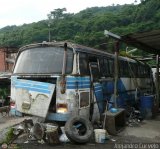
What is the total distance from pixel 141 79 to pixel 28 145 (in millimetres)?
9876

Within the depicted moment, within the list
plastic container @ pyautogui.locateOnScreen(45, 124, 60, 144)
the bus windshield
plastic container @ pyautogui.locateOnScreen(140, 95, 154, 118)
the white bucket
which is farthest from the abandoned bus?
plastic container @ pyautogui.locateOnScreen(140, 95, 154, 118)

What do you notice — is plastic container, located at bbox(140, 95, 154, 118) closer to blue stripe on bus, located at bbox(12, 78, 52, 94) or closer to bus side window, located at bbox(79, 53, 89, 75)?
bus side window, located at bbox(79, 53, 89, 75)

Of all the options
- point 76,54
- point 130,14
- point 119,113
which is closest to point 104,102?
point 119,113

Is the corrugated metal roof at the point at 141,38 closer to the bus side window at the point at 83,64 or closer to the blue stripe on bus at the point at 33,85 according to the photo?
the bus side window at the point at 83,64

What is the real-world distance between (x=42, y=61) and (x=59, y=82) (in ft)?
3.65

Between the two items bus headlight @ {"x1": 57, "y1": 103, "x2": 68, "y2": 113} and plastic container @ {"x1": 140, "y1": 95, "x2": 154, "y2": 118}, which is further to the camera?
plastic container @ {"x1": 140, "y1": 95, "x2": 154, "y2": 118}

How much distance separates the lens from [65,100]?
8.00 meters

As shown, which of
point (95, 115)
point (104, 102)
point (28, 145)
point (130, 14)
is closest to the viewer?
point (28, 145)

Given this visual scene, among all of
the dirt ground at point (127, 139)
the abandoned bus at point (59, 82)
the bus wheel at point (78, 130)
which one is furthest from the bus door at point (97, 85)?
the bus wheel at point (78, 130)

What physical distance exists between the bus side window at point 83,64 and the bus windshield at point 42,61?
326 millimetres

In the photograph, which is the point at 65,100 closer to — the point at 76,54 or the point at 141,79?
the point at 76,54

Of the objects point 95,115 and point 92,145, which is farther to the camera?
point 95,115

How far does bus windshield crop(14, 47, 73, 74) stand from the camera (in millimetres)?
8414

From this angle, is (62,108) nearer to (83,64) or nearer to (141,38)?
(83,64)
